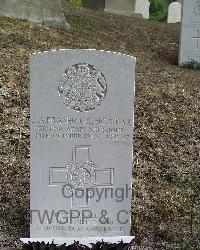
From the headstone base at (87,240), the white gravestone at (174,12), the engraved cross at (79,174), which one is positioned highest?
the white gravestone at (174,12)

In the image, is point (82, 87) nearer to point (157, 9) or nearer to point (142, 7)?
point (142, 7)

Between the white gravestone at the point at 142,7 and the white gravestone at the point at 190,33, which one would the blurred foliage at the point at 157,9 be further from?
the white gravestone at the point at 190,33

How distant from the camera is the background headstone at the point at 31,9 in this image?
31.6ft

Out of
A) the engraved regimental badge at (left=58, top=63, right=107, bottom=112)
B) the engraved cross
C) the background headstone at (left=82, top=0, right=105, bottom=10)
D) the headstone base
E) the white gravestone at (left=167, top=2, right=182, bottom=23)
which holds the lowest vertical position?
the headstone base

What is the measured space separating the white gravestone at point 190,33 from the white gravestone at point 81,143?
5896 mm

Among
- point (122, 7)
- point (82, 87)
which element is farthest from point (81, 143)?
point (122, 7)

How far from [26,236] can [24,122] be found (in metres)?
1.75

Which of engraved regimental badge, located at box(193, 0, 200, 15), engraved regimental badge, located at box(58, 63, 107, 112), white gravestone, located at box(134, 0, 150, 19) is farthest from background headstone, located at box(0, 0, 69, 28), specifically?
white gravestone, located at box(134, 0, 150, 19)

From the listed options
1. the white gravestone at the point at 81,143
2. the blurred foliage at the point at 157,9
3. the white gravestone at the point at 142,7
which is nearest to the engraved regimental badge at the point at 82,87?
the white gravestone at the point at 81,143

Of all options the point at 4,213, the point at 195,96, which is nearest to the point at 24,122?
the point at 4,213

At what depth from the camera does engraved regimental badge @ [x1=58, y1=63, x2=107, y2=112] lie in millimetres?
4426

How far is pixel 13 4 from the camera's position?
967cm

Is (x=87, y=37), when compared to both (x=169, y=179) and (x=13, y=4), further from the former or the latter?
(x=169, y=179)

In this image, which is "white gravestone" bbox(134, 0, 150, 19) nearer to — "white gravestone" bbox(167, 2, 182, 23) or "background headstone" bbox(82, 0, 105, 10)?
"white gravestone" bbox(167, 2, 182, 23)
